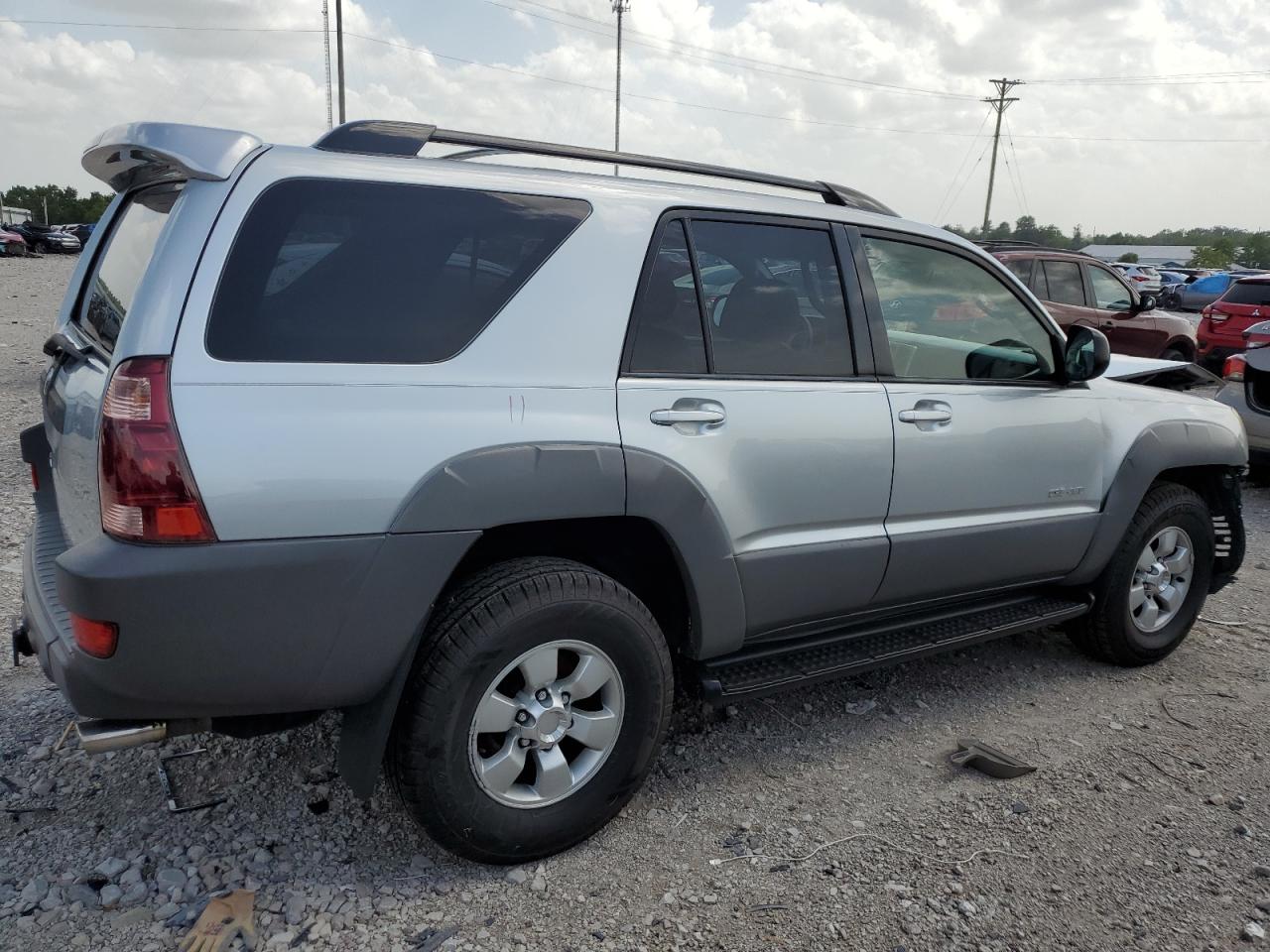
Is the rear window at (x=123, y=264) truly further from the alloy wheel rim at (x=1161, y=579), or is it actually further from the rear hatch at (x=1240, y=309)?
the rear hatch at (x=1240, y=309)

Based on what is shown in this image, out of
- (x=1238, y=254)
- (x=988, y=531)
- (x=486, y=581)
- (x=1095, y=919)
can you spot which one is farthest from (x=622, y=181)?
(x=1238, y=254)

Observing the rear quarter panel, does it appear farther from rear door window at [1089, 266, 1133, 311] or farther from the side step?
rear door window at [1089, 266, 1133, 311]

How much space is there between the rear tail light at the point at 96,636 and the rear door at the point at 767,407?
49.2 inches

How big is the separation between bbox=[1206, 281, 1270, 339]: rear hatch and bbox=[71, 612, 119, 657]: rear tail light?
43.7 feet

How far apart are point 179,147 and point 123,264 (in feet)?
1.71

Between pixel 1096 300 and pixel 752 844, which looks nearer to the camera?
pixel 752 844

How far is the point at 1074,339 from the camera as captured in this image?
3.79 metres

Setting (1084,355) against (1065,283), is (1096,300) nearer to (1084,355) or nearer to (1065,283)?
(1065,283)

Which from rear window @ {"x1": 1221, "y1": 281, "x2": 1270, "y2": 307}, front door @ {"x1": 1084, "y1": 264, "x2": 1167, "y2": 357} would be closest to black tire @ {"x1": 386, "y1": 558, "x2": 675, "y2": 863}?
front door @ {"x1": 1084, "y1": 264, "x2": 1167, "y2": 357}

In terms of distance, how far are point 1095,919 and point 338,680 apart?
201cm

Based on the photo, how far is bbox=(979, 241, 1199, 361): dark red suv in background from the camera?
1077cm

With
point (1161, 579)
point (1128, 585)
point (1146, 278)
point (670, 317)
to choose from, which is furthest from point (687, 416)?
point (1146, 278)

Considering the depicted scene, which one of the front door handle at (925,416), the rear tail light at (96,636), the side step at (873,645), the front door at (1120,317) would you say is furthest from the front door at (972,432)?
the front door at (1120,317)

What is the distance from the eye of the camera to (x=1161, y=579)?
425 cm
